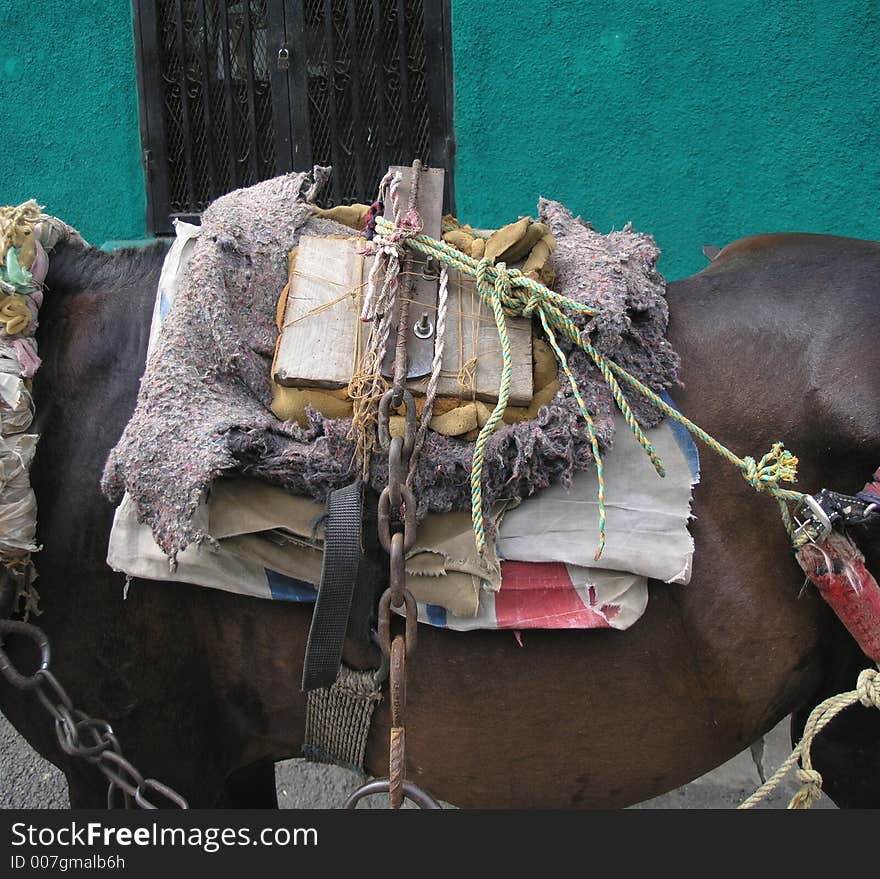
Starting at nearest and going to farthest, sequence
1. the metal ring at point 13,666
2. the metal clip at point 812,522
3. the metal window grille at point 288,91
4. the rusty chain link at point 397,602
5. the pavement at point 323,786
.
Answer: the rusty chain link at point 397,602 → the metal clip at point 812,522 → the metal ring at point 13,666 → the pavement at point 323,786 → the metal window grille at point 288,91

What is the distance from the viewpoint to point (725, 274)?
4.64 feet

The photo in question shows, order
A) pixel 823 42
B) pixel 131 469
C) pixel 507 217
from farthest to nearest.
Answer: pixel 507 217
pixel 823 42
pixel 131 469

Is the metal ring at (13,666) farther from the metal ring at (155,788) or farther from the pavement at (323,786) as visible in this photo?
the pavement at (323,786)

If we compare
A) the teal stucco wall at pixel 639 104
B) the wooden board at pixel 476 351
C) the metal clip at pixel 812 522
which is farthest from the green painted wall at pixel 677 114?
the metal clip at pixel 812 522

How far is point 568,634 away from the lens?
48.2 inches

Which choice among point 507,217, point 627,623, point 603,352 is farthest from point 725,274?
point 507,217

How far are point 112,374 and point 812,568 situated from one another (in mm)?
1140

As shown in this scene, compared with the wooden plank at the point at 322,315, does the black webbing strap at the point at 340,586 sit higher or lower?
lower

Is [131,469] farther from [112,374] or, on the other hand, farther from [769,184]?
[769,184]

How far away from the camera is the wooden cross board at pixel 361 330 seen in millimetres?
1162

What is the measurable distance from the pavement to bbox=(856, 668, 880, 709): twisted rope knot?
1.38 meters

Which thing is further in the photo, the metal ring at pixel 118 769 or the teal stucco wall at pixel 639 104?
the teal stucco wall at pixel 639 104

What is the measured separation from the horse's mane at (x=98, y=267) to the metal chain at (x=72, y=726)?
58cm

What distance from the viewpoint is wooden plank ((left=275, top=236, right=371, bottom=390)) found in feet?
3.81
